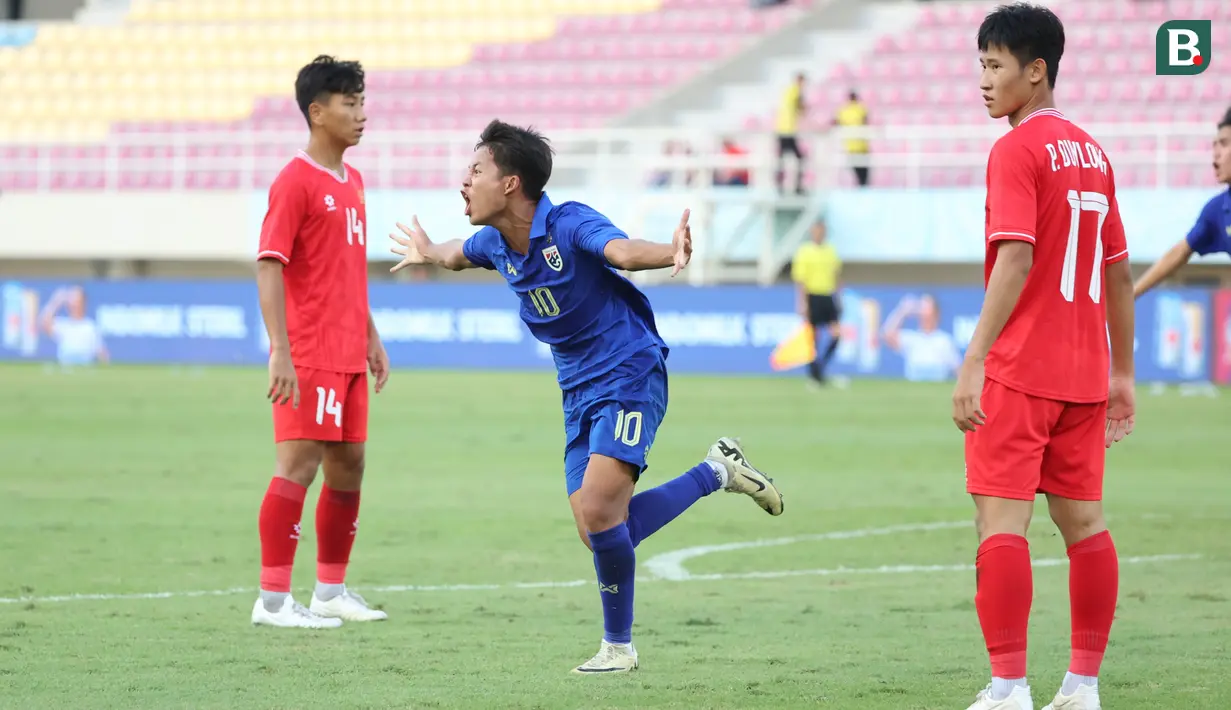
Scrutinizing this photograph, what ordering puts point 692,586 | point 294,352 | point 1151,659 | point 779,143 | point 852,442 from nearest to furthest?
point 1151,659 → point 294,352 → point 692,586 → point 852,442 → point 779,143

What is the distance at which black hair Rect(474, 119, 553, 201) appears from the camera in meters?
5.97

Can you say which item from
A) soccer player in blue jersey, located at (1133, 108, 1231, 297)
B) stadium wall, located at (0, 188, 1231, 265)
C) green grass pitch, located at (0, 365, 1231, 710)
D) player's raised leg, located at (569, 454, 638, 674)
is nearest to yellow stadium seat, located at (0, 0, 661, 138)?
stadium wall, located at (0, 188, 1231, 265)

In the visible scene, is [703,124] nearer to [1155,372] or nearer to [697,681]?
[1155,372]

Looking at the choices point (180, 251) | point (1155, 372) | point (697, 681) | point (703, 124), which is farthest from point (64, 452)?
point (703, 124)

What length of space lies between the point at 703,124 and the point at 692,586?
79.4ft

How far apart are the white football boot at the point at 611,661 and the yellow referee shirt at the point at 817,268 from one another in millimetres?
16101

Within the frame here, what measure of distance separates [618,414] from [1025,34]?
195 centimetres

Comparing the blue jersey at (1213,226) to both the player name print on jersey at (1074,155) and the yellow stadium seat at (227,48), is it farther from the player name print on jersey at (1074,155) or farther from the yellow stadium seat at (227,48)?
the yellow stadium seat at (227,48)

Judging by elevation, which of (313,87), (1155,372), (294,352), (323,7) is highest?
(323,7)

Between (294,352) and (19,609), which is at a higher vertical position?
(294,352)

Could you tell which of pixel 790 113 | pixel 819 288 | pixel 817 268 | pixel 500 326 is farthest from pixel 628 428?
pixel 790 113

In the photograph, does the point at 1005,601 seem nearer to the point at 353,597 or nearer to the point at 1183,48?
the point at 353,597

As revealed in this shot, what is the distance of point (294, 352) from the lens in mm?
6902

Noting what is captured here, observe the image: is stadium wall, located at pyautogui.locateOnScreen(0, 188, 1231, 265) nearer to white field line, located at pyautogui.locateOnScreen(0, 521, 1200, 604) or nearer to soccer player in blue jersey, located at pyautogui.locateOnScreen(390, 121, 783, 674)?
white field line, located at pyautogui.locateOnScreen(0, 521, 1200, 604)
